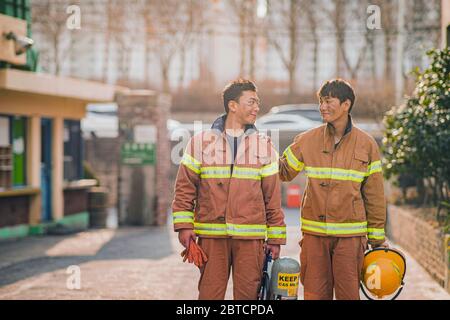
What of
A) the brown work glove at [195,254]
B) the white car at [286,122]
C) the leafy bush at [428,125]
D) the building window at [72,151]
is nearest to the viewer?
the brown work glove at [195,254]

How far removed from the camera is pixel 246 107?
5.21 meters

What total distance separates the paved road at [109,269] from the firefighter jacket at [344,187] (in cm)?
268

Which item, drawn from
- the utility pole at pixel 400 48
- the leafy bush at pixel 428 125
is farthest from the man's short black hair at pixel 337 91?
the utility pole at pixel 400 48

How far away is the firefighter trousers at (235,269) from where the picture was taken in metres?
5.08

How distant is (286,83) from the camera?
4306 cm

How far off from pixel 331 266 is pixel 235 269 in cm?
77

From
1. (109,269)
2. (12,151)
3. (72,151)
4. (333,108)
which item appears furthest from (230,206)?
(72,151)

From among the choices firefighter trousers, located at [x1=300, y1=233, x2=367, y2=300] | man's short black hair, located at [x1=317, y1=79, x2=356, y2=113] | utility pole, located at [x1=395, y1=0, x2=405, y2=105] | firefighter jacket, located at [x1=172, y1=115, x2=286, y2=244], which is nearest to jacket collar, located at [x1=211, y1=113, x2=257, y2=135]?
firefighter jacket, located at [x1=172, y1=115, x2=286, y2=244]

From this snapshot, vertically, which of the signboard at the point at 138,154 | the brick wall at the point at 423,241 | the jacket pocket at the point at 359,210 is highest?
the signboard at the point at 138,154

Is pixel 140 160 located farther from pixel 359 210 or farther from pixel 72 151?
pixel 359 210

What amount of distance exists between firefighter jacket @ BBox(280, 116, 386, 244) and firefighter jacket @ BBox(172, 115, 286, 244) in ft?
1.16

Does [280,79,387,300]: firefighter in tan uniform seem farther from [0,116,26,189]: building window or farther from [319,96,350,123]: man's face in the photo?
[0,116,26,189]: building window

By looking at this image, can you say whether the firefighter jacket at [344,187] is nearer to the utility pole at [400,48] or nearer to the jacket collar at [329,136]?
the jacket collar at [329,136]

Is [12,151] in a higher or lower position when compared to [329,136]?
lower
